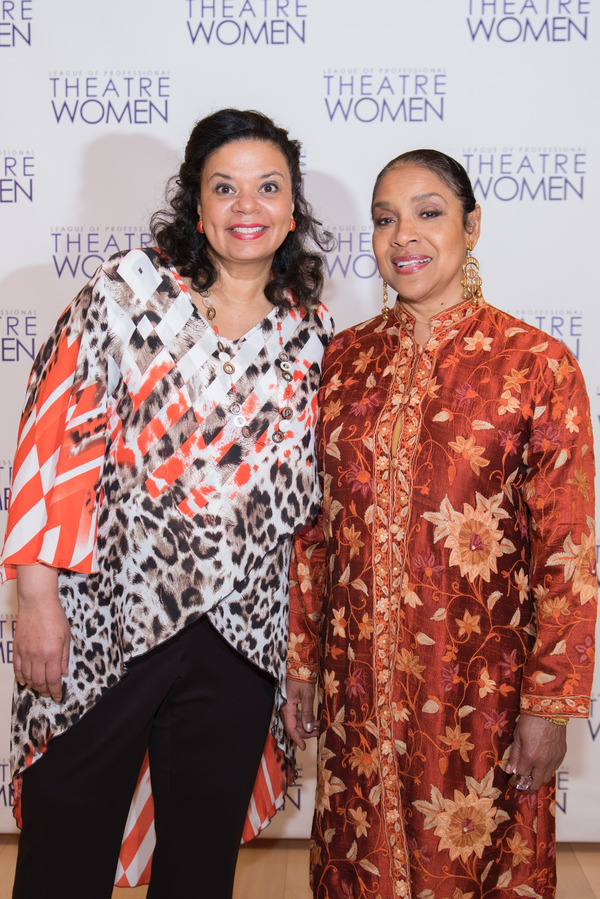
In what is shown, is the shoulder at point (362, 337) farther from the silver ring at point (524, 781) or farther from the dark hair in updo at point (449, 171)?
the silver ring at point (524, 781)

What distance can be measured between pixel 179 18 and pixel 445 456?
1690mm

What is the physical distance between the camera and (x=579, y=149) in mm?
2430

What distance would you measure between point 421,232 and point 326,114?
1029 mm

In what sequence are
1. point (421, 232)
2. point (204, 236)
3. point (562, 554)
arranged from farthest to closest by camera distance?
1. point (204, 236)
2. point (421, 232)
3. point (562, 554)

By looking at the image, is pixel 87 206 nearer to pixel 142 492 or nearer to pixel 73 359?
pixel 73 359

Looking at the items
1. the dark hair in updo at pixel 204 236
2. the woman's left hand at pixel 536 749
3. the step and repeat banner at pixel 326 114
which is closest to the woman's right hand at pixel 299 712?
the woman's left hand at pixel 536 749

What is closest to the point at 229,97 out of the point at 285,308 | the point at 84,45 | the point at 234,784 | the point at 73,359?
the point at 84,45

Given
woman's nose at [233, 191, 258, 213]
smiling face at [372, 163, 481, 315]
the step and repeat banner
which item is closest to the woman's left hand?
smiling face at [372, 163, 481, 315]

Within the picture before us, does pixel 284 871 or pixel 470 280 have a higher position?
pixel 470 280

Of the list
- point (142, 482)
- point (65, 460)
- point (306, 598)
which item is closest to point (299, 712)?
point (306, 598)

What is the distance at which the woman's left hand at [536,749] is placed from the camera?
1464 mm

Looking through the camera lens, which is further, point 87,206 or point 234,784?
point 87,206

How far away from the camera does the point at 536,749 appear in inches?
57.6

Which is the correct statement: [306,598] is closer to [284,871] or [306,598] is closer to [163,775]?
[163,775]
